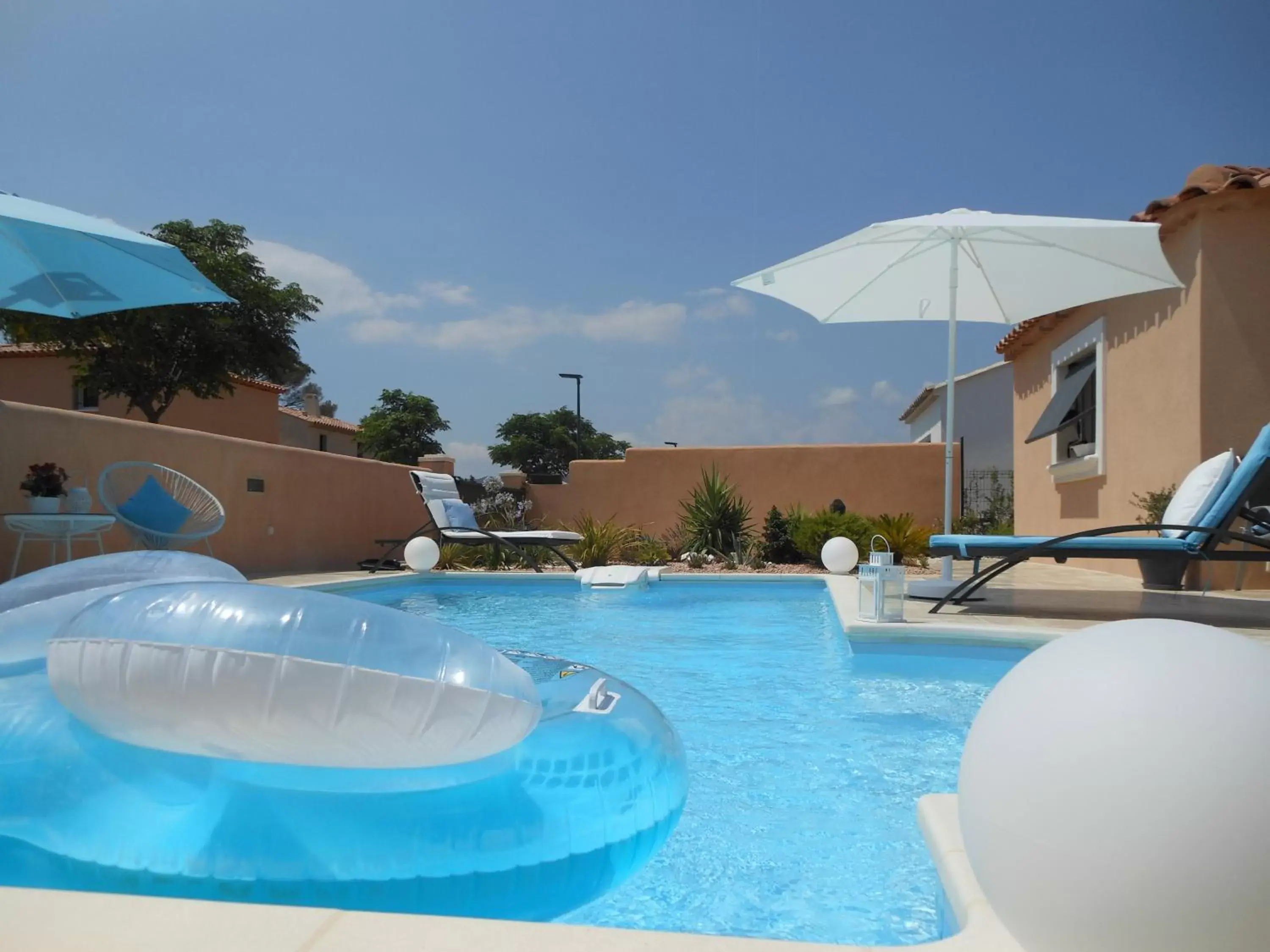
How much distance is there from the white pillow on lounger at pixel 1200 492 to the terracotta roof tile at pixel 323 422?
28180 mm

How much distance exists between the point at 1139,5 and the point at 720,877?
43.9 ft

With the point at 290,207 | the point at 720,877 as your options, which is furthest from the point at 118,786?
the point at 290,207

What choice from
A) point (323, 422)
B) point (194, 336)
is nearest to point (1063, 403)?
point (194, 336)

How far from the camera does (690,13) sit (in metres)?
11.1

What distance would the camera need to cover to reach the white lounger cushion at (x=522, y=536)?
9.89 m

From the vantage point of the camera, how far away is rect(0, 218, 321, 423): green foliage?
2144 cm

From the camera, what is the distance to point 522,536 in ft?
32.9

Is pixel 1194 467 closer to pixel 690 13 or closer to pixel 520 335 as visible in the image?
pixel 690 13

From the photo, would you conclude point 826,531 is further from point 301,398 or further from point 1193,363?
point 301,398

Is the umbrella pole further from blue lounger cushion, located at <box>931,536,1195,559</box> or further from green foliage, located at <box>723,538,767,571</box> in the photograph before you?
green foliage, located at <box>723,538,767,571</box>

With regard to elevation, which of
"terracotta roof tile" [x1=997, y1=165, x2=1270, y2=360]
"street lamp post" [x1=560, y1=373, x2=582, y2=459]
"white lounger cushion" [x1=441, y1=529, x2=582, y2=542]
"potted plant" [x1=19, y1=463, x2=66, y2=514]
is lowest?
"white lounger cushion" [x1=441, y1=529, x2=582, y2=542]

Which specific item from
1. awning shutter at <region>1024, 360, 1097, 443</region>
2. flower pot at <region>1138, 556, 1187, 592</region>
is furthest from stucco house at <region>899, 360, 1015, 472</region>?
flower pot at <region>1138, 556, 1187, 592</region>

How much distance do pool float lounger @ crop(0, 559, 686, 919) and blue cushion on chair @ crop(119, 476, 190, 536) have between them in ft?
18.2

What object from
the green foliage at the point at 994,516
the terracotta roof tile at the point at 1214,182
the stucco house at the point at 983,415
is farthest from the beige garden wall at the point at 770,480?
the stucco house at the point at 983,415
